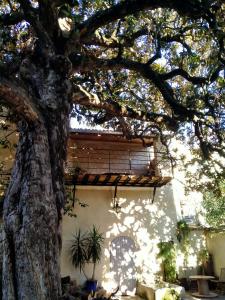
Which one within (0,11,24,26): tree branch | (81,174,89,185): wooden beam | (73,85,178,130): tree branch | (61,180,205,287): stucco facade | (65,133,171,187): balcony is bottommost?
(61,180,205,287): stucco facade

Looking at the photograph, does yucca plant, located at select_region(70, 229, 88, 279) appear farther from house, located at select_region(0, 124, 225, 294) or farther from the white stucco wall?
the white stucco wall

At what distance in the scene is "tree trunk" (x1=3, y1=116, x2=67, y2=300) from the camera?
353 cm

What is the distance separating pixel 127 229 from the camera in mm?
12469

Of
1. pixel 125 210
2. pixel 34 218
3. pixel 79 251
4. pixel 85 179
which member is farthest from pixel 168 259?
pixel 34 218

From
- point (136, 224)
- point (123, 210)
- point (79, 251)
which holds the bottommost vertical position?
point (79, 251)

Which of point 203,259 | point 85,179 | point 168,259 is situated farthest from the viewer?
point 203,259

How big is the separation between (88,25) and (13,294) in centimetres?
509

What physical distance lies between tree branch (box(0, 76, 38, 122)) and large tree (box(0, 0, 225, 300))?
0.01 m

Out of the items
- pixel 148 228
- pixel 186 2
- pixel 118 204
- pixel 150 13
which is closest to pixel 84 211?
pixel 118 204

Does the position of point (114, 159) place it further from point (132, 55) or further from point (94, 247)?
point (132, 55)

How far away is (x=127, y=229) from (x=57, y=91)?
839 centimetres

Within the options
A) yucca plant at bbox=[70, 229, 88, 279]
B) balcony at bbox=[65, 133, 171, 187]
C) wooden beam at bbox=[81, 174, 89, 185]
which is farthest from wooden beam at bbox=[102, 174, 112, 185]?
yucca plant at bbox=[70, 229, 88, 279]

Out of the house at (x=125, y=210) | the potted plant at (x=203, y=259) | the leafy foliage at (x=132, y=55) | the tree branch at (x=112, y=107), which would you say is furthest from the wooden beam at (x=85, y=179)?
the potted plant at (x=203, y=259)

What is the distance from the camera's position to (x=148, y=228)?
12.7 metres
